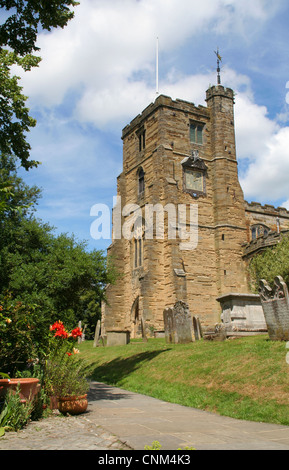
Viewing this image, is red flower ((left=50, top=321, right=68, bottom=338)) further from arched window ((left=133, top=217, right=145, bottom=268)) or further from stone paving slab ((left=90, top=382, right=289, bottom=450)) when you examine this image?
arched window ((left=133, top=217, right=145, bottom=268))

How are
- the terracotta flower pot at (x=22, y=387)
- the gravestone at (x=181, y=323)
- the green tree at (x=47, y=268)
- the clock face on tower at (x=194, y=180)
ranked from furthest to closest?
the clock face on tower at (x=194, y=180) → the gravestone at (x=181, y=323) → the green tree at (x=47, y=268) → the terracotta flower pot at (x=22, y=387)

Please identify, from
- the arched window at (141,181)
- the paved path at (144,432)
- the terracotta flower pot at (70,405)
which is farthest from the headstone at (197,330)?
the arched window at (141,181)

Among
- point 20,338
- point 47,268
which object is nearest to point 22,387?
A: point 20,338

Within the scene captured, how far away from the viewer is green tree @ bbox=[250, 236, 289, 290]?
23655 mm

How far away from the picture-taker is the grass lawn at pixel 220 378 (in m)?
6.74

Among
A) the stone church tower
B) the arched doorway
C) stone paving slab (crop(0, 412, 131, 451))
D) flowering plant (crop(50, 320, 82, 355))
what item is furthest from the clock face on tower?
stone paving slab (crop(0, 412, 131, 451))

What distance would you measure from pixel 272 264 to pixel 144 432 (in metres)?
20.8

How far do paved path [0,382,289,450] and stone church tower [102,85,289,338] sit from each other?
18034mm

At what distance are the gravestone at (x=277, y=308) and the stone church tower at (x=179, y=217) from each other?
1473 centimetres

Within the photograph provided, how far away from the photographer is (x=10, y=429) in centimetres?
530

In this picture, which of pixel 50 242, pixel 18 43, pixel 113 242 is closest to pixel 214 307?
pixel 113 242

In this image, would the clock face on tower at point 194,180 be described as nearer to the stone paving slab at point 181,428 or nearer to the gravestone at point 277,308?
the gravestone at point 277,308

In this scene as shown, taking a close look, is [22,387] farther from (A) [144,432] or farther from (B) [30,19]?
(B) [30,19]
